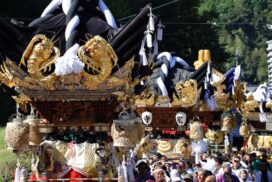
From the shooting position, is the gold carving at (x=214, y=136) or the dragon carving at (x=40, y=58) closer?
the dragon carving at (x=40, y=58)

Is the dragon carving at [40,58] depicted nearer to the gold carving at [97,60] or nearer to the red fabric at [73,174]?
the gold carving at [97,60]

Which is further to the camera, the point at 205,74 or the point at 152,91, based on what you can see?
the point at 205,74

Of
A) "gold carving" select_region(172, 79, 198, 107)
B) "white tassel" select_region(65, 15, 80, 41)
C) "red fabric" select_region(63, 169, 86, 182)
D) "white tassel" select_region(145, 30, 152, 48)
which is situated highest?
"gold carving" select_region(172, 79, 198, 107)

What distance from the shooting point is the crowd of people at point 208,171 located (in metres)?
12.2

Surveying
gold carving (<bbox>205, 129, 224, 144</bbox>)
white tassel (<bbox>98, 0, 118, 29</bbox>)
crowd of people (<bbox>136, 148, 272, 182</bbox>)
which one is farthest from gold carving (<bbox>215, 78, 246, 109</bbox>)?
white tassel (<bbox>98, 0, 118, 29</bbox>)

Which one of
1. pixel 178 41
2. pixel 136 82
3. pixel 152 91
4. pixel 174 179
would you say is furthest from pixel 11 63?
pixel 178 41

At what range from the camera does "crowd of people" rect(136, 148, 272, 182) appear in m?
12.2

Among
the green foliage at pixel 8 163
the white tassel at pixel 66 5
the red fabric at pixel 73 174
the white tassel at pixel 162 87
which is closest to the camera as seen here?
the red fabric at pixel 73 174

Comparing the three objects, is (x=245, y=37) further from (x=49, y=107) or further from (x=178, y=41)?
(x=49, y=107)

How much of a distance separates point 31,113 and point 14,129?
1130 mm

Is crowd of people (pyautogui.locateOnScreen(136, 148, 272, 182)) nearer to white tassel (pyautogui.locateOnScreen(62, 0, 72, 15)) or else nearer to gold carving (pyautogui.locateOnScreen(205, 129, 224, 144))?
white tassel (pyautogui.locateOnScreen(62, 0, 72, 15))

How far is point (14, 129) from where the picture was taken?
12.5 m

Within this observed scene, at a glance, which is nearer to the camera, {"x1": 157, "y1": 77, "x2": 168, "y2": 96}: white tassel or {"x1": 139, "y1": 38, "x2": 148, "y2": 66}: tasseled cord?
{"x1": 139, "y1": 38, "x2": 148, "y2": 66}: tasseled cord

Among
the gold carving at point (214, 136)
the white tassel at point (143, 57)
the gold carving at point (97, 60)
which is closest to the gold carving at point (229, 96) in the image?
the gold carving at point (214, 136)
